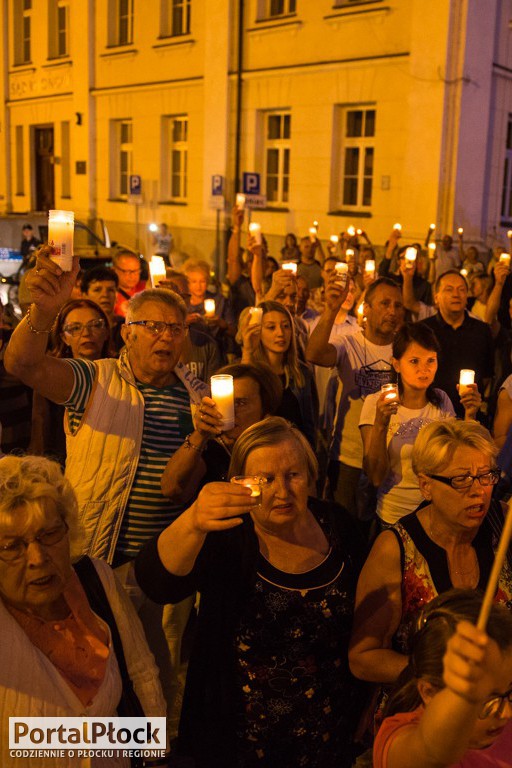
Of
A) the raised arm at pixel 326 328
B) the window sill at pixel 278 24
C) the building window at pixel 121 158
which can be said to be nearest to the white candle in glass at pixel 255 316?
the raised arm at pixel 326 328

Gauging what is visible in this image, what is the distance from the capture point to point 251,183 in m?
12.9

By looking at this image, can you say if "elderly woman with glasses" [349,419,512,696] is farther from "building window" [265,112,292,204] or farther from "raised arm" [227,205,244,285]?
"building window" [265,112,292,204]

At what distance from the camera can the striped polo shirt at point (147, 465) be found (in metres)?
3.27

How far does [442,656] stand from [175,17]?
21.1 m

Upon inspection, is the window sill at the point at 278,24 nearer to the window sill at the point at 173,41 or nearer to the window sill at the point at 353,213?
the window sill at the point at 173,41

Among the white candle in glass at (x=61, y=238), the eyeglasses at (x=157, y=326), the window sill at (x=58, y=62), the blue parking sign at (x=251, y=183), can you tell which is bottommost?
the eyeglasses at (x=157, y=326)

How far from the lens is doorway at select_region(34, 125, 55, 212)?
86.0 feet

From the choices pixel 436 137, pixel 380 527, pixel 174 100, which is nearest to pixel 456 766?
pixel 380 527

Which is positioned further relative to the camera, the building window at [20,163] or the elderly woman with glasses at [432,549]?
the building window at [20,163]

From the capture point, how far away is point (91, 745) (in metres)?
2.17

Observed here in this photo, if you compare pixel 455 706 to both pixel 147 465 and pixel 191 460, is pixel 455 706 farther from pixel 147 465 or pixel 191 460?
pixel 147 465

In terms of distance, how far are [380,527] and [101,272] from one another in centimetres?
255

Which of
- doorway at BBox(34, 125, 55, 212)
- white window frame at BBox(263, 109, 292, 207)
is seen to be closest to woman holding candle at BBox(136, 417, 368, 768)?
white window frame at BBox(263, 109, 292, 207)

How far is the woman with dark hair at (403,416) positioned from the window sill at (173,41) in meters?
17.6
